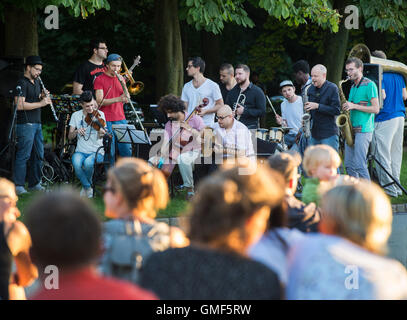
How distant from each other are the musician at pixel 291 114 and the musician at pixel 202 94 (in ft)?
3.91

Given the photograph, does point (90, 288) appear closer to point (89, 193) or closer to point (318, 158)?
point (318, 158)

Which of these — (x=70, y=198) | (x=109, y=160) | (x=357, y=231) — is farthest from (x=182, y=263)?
(x=109, y=160)

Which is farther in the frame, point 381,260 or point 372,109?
point 372,109

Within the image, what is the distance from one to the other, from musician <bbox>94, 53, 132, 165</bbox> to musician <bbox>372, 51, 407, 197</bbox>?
3.55 metres

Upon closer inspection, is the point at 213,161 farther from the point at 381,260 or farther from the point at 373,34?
the point at 373,34

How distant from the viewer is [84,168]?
359 inches

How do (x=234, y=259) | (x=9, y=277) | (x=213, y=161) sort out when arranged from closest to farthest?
(x=234, y=259), (x=9, y=277), (x=213, y=161)

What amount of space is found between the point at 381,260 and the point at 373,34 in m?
15.8

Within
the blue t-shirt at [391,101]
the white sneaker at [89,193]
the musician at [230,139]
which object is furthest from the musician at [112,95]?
the blue t-shirt at [391,101]

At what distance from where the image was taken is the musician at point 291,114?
10.4 m

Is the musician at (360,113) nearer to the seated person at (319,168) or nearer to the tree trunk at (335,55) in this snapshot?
the seated person at (319,168)

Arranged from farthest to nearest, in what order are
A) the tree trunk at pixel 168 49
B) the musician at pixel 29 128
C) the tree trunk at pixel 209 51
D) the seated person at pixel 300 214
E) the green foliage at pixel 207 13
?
the tree trunk at pixel 209 51, the tree trunk at pixel 168 49, the green foliage at pixel 207 13, the musician at pixel 29 128, the seated person at pixel 300 214

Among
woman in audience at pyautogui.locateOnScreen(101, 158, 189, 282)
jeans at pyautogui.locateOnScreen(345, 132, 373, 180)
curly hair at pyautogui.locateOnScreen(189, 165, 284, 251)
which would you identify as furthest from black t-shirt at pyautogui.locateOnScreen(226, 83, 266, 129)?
curly hair at pyautogui.locateOnScreen(189, 165, 284, 251)
